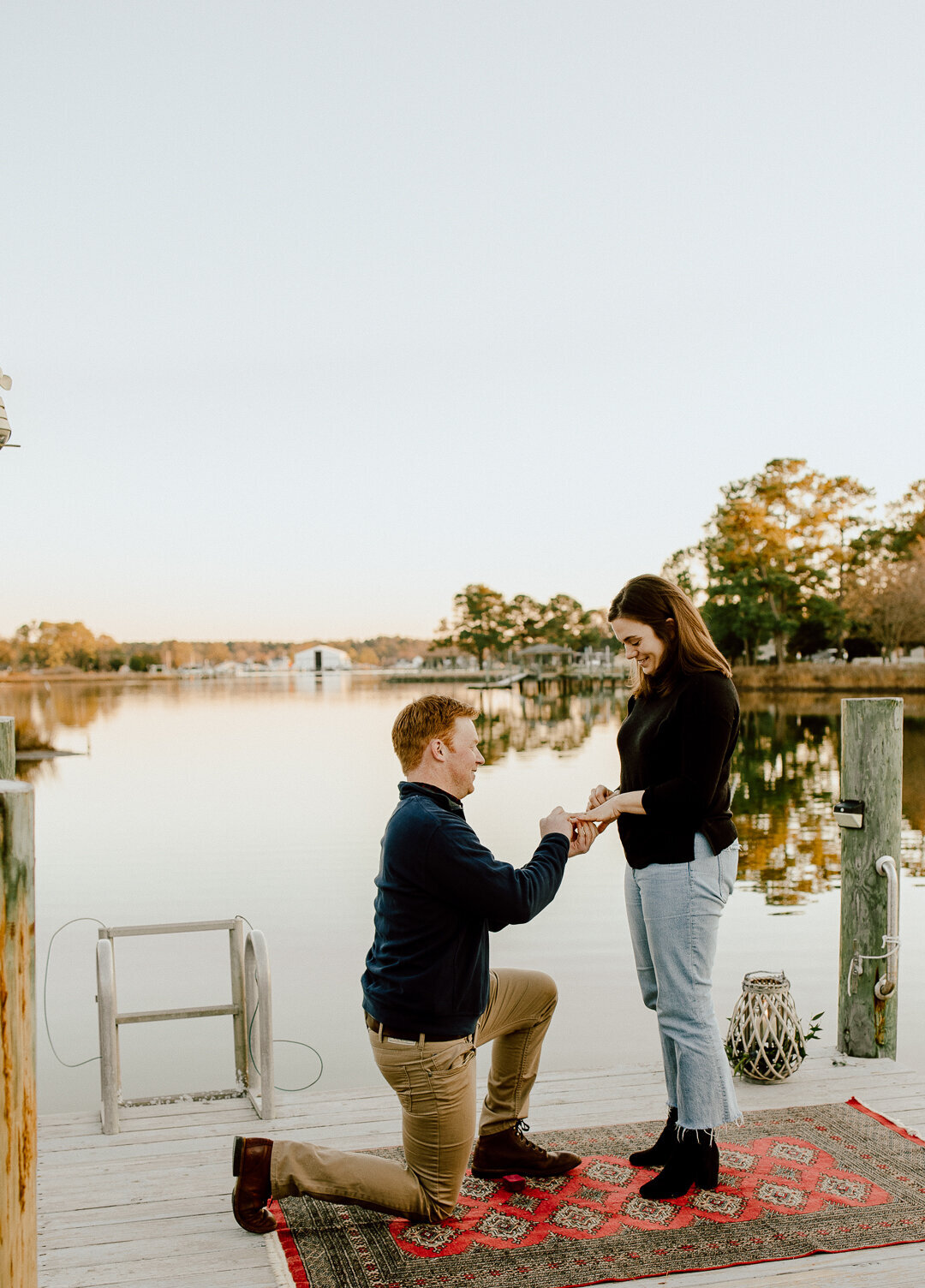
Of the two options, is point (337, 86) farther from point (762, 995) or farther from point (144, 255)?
point (762, 995)

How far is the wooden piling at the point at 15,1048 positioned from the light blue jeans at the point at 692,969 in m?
1.93

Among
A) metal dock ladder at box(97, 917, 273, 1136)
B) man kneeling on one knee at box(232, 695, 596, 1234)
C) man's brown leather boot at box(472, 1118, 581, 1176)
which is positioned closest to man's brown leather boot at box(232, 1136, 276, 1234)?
man kneeling on one knee at box(232, 695, 596, 1234)

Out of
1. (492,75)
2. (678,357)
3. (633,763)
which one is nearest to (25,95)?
(492,75)

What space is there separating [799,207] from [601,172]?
4.47 meters

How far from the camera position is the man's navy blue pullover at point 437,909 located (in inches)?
105

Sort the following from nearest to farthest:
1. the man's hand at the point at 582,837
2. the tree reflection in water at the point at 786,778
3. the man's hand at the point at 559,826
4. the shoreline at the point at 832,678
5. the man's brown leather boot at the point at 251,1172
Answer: the man's brown leather boot at the point at 251,1172 < the man's hand at the point at 559,826 < the man's hand at the point at 582,837 < the tree reflection in water at the point at 786,778 < the shoreline at the point at 832,678

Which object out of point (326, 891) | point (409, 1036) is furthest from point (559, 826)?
point (326, 891)

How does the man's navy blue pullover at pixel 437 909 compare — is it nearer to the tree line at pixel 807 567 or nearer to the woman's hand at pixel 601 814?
the woman's hand at pixel 601 814

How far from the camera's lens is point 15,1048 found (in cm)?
159

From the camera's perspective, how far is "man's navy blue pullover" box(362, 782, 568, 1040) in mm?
2660

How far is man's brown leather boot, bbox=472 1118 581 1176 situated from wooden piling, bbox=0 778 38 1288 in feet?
5.99

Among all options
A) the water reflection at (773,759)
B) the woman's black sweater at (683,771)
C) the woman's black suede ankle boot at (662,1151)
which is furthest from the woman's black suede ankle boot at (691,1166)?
the water reflection at (773,759)

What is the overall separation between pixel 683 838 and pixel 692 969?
1.25 ft

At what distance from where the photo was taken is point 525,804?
19547 millimetres
